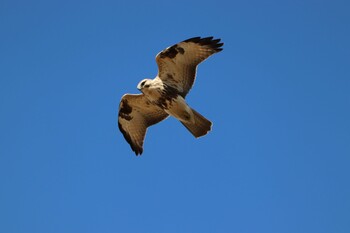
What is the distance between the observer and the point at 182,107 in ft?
38.7

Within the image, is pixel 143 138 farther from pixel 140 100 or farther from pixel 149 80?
pixel 149 80

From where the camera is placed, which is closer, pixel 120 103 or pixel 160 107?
pixel 160 107

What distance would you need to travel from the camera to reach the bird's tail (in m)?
11.9

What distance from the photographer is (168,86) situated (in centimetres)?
1220

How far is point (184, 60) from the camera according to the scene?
1215 centimetres

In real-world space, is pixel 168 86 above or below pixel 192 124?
above

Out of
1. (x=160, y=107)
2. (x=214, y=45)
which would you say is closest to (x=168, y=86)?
(x=160, y=107)

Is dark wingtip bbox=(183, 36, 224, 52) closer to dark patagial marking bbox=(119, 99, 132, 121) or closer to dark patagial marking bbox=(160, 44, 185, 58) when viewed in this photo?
dark patagial marking bbox=(160, 44, 185, 58)

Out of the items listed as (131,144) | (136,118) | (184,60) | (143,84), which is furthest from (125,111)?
(184,60)

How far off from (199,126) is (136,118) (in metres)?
1.86

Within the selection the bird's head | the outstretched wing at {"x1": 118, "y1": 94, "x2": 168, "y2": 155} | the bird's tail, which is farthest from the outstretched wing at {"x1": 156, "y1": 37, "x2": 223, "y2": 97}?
the outstretched wing at {"x1": 118, "y1": 94, "x2": 168, "y2": 155}

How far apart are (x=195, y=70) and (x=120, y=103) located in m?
1.95

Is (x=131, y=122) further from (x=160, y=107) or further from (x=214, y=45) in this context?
(x=214, y=45)

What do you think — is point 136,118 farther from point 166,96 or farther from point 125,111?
point 166,96
